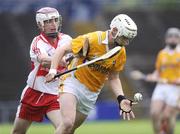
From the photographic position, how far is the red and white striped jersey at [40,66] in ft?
40.3

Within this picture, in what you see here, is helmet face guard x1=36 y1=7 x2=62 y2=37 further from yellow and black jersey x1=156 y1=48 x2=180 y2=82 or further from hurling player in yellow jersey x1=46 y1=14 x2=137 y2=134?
yellow and black jersey x1=156 y1=48 x2=180 y2=82

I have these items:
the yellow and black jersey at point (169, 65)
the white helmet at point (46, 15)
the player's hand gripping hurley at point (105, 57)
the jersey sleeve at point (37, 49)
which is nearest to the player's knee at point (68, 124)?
the player's hand gripping hurley at point (105, 57)

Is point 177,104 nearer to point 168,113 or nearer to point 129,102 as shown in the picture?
point 168,113

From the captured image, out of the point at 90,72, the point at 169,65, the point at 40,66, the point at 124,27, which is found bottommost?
the point at 169,65

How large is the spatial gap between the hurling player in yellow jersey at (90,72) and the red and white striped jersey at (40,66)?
0.54 m

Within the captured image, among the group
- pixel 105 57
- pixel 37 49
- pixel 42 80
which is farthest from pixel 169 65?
pixel 105 57

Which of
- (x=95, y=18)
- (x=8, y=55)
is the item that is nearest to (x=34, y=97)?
Answer: (x=8, y=55)

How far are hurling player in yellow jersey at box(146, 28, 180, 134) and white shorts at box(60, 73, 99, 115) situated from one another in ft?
17.2

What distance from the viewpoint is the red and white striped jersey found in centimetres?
1229

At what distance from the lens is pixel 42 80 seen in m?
12.4

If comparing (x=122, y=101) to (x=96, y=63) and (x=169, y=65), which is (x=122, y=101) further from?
(x=169, y=65)

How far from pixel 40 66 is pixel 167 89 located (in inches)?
225

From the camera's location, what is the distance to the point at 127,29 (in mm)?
11336

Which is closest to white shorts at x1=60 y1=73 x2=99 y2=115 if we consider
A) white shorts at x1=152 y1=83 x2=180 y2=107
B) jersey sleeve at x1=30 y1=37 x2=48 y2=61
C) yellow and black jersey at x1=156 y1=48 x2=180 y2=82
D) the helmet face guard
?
jersey sleeve at x1=30 y1=37 x2=48 y2=61
